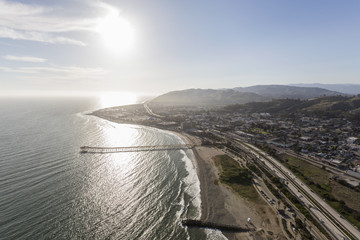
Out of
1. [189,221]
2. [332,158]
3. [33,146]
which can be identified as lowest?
[332,158]

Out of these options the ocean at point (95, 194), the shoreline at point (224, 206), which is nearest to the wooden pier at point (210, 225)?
the shoreline at point (224, 206)

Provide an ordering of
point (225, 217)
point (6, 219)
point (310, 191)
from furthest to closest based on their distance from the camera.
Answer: point (310, 191) → point (225, 217) → point (6, 219)

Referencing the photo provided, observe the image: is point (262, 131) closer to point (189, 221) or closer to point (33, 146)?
point (189, 221)

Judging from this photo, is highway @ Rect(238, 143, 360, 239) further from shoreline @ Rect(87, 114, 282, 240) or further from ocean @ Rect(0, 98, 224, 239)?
ocean @ Rect(0, 98, 224, 239)

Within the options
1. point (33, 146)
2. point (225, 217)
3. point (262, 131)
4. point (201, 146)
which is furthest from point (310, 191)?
point (33, 146)

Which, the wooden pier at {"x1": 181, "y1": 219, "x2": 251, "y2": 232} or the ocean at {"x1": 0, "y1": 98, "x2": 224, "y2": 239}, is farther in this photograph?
the wooden pier at {"x1": 181, "y1": 219, "x2": 251, "y2": 232}

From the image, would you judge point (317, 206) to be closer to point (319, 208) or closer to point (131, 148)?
point (319, 208)

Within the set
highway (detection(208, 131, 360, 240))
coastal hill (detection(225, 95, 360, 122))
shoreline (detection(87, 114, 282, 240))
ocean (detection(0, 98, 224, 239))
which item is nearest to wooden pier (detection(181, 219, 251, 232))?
shoreline (detection(87, 114, 282, 240))

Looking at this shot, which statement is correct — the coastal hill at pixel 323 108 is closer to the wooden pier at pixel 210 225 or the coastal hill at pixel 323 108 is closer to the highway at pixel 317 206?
the highway at pixel 317 206
